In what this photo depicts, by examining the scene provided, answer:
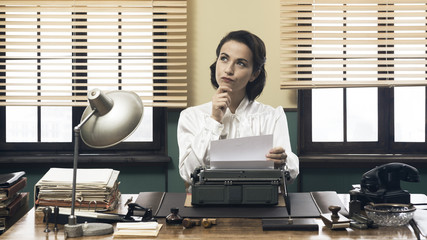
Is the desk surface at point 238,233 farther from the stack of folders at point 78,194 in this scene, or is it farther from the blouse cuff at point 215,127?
the blouse cuff at point 215,127

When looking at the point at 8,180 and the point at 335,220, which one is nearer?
the point at 335,220

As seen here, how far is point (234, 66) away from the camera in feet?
8.61

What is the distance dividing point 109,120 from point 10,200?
749mm

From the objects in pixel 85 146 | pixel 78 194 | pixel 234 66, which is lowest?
pixel 78 194

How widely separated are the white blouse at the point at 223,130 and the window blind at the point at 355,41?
0.76m

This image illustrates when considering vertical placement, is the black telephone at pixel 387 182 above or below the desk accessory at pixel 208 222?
above

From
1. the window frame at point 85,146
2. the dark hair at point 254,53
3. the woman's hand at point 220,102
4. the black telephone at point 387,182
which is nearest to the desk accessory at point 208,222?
the black telephone at point 387,182

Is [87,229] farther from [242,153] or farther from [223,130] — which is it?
[223,130]

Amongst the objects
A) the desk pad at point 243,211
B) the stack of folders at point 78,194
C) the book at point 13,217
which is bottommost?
the book at point 13,217

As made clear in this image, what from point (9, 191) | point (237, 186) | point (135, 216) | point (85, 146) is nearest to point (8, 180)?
point (9, 191)

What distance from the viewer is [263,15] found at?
352cm

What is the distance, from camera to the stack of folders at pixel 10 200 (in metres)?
2.06

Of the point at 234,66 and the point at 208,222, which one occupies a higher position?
the point at 234,66

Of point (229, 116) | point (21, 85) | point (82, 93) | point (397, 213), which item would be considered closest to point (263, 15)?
point (229, 116)
